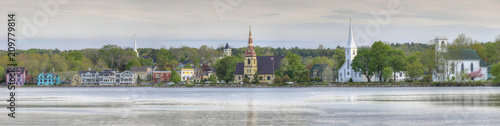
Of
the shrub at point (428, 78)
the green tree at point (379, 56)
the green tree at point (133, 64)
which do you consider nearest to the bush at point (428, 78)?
the shrub at point (428, 78)

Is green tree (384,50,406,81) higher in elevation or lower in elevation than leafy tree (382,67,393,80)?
higher

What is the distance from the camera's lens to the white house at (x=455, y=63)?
291 feet

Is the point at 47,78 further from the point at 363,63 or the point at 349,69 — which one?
the point at 363,63

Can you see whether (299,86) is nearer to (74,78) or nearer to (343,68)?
(343,68)

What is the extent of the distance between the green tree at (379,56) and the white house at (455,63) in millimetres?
7671

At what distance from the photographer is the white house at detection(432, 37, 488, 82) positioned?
88562 millimetres

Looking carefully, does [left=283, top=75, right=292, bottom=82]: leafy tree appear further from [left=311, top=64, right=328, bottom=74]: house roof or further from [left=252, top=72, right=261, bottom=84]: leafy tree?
[left=311, top=64, right=328, bottom=74]: house roof

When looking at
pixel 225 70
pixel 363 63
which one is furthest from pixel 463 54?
pixel 225 70

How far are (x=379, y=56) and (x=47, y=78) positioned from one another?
77.3 m

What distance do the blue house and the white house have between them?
272 ft

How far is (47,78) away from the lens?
432 ft

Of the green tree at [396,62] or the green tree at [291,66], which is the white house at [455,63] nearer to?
the green tree at [396,62]

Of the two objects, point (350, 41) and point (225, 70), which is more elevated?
point (350, 41)

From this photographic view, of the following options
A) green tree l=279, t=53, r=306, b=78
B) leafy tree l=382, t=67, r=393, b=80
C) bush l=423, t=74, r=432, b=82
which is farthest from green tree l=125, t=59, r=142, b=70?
bush l=423, t=74, r=432, b=82
